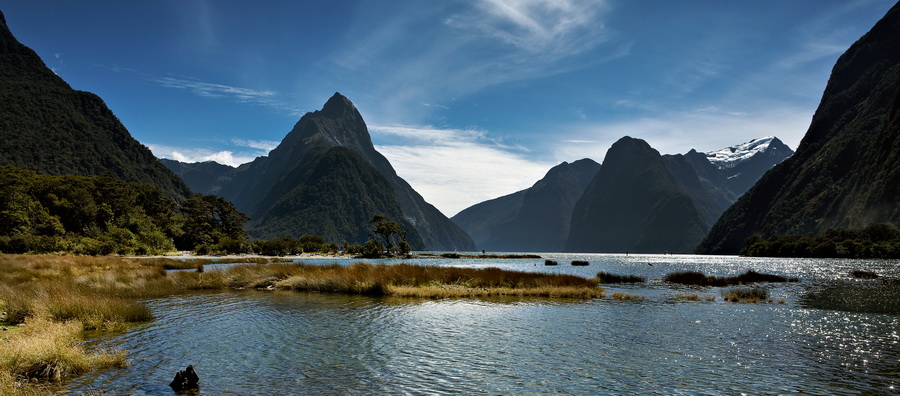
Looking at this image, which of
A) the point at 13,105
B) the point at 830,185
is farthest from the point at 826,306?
the point at 13,105

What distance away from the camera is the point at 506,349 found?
17.3 m

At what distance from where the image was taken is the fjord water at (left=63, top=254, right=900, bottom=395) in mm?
12820

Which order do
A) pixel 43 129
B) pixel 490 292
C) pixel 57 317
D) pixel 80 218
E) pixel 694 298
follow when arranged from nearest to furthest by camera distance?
pixel 57 317 < pixel 694 298 < pixel 490 292 < pixel 80 218 < pixel 43 129

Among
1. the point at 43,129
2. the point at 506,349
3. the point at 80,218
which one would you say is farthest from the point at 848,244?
the point at 43,129

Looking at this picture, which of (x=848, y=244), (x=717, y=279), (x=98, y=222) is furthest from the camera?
(x=848, y=244)

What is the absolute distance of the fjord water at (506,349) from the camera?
12820 mm

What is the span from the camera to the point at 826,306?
30453 mm

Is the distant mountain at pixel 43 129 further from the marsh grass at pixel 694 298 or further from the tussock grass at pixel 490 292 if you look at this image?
the marsh grass at pixel 694 298

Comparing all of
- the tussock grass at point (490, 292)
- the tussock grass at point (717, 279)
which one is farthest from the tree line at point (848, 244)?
the tussock grass at point (490, 292)

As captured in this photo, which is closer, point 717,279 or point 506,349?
point 506,349

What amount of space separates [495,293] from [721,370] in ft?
74.2

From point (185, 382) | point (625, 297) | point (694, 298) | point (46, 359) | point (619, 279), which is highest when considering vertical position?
point (46, 359)

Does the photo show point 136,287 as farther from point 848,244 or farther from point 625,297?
point 848,244

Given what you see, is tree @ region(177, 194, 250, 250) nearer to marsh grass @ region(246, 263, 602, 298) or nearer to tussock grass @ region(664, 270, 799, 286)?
marsh grass @ region(246, 263, 602, 298)
